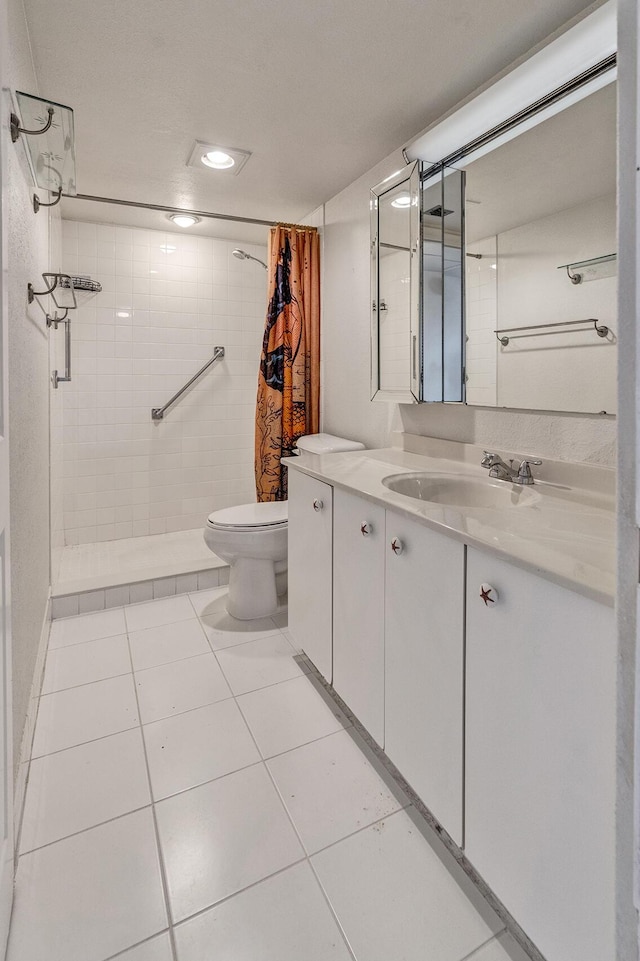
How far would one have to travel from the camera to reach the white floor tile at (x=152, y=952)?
0.96 m

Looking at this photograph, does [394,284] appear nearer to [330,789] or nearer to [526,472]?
[526,472]

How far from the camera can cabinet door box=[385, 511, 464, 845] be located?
1.05 metres

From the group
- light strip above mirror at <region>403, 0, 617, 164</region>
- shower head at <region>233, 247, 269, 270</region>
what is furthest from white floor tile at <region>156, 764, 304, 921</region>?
shower head at <region>233, 247, 269, 270</region>

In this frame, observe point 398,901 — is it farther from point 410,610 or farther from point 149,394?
point 149,394

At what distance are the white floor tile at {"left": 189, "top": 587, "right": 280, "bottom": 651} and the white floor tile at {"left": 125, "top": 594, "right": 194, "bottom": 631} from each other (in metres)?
0.06

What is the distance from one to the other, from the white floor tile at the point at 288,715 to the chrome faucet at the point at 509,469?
3.03ft

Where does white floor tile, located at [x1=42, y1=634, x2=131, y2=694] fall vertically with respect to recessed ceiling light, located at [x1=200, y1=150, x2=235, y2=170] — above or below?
below

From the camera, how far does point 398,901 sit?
107 cm

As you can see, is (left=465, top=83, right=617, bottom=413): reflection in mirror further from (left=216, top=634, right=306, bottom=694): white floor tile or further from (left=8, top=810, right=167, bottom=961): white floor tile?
(left=8, top=810, right=167, bottom=961): white floor tile

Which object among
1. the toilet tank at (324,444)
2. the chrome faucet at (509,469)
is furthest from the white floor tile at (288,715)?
the toilet tank at (324,444)

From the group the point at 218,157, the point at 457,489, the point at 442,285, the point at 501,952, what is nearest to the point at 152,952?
the point at 501,952

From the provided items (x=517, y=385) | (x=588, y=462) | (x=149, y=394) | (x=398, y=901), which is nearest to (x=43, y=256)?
(x=149, y=394)

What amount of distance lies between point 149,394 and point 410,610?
269cm

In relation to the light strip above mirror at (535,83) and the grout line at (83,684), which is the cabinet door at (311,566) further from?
the light strip above mirror at (535,83)
